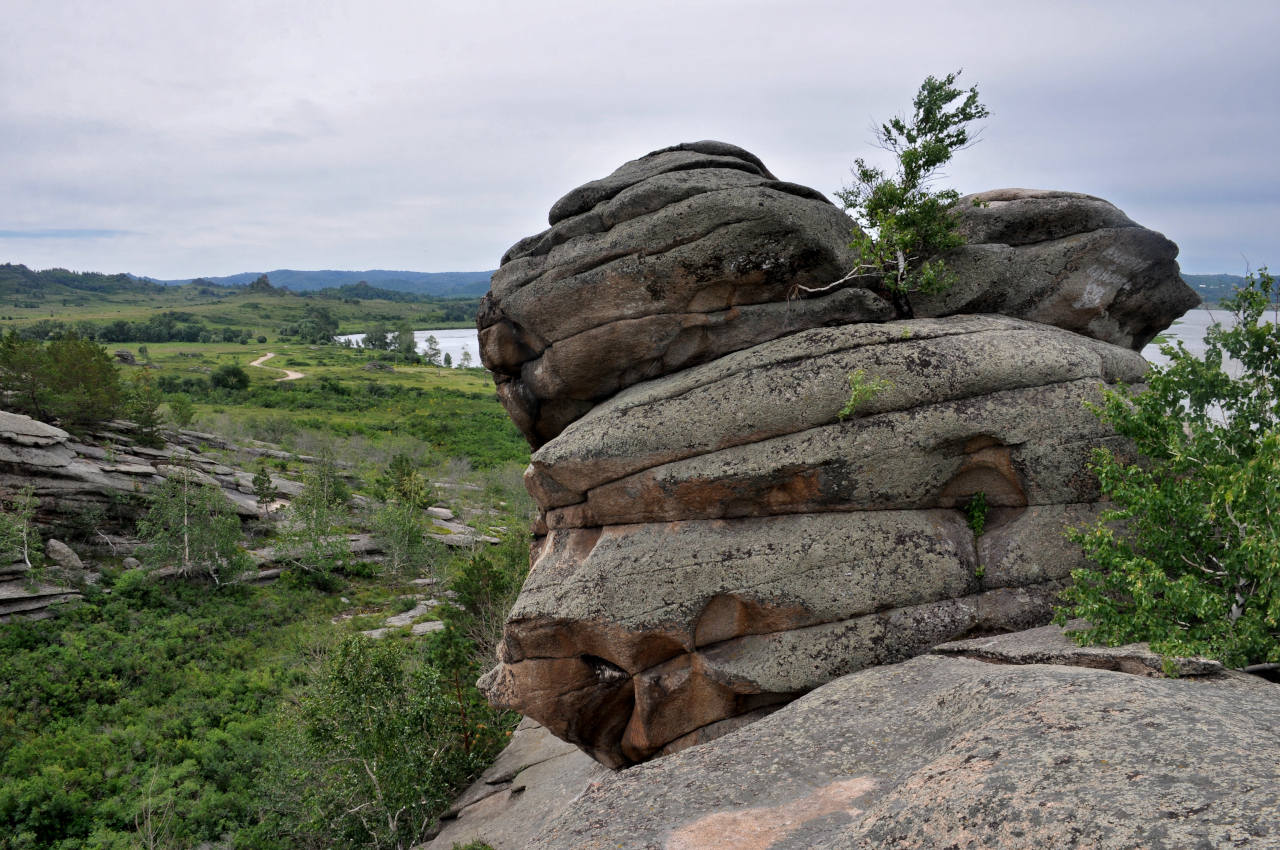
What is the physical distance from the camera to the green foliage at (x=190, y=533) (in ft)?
182

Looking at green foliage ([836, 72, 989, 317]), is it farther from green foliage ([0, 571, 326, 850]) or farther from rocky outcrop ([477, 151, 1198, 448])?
green foliage ([0, 571, 326, 850])

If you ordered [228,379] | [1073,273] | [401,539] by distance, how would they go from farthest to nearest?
1. [228,379]
2. [401,539]
3. [1073,273]

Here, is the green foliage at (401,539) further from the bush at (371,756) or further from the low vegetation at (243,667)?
the bush at (371,756)

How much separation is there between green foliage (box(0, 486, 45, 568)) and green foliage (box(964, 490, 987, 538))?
6125cm

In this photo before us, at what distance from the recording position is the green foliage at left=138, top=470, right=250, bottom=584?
55344 mm

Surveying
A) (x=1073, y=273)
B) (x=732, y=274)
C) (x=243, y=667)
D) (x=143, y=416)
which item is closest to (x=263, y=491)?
(x=143, y=416)

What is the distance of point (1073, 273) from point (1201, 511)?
33.3 feet

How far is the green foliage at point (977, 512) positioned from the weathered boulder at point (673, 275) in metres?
6.00

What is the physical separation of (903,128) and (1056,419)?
1015 cm

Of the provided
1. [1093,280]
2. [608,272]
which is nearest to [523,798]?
[608,272]

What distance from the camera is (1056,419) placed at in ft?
57.0

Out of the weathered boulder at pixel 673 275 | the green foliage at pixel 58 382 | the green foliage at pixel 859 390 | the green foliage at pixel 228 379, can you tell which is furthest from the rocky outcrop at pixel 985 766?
the green foliage at pixel 228 379

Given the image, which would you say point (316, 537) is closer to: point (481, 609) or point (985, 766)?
point (481, 609)

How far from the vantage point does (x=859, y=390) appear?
17219mm
